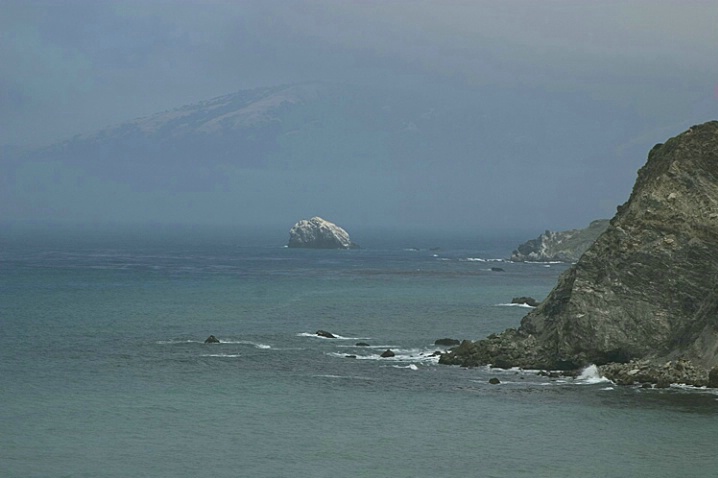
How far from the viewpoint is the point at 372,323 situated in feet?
449

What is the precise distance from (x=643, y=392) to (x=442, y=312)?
63314 millimetres

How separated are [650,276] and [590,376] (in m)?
10.1

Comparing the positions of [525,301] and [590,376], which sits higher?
[525,301]

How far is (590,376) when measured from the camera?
94.2 metres

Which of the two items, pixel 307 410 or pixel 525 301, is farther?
pixel 525 301

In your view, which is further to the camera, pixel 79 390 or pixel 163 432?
pixel 79 390

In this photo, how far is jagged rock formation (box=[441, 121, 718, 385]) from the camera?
94.6 meters

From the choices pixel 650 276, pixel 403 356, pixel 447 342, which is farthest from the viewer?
pixel 447 342

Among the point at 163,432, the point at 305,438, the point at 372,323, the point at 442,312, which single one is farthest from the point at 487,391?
the point at 442,312

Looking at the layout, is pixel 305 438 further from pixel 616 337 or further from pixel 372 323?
pixel 372 323

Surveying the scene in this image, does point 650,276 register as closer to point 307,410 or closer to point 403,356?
point 403,356

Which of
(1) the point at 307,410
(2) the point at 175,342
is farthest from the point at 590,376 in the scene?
(2) the point at 175,342

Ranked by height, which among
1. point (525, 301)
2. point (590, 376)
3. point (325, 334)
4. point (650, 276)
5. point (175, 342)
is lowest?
point (175, 342)

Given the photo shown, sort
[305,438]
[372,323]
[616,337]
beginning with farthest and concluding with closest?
[372,323] < [616,337] < [305,438]
